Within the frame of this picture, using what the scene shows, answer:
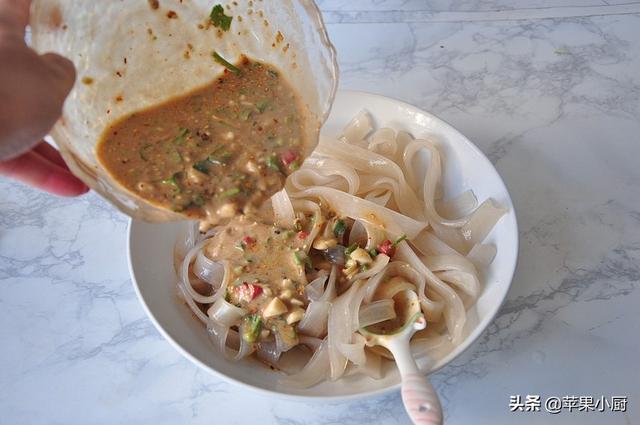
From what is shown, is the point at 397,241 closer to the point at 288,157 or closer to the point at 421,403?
the point at 288,157

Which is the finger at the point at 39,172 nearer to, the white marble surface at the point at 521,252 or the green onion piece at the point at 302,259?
the white marble surface at the point at 521,252

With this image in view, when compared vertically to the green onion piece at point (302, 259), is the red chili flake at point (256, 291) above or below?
below

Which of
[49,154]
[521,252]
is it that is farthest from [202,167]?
[521,252]

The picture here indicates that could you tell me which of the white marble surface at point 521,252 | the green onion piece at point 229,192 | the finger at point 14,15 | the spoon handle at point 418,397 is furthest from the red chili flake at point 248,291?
the finger at point 14,15

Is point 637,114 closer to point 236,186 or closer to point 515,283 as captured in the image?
point 515,283

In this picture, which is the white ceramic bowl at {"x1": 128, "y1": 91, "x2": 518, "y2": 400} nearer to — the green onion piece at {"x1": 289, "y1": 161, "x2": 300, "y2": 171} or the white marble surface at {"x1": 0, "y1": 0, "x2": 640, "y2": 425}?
the white marble surface at {"x1": 0, "y1": 0, "x2": 640, "y2": 425}

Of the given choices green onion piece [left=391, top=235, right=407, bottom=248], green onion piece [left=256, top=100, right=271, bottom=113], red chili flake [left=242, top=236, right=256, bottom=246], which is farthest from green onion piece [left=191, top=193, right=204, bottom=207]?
green onion piece [left=391, top=235, right=407, bottom=248]
